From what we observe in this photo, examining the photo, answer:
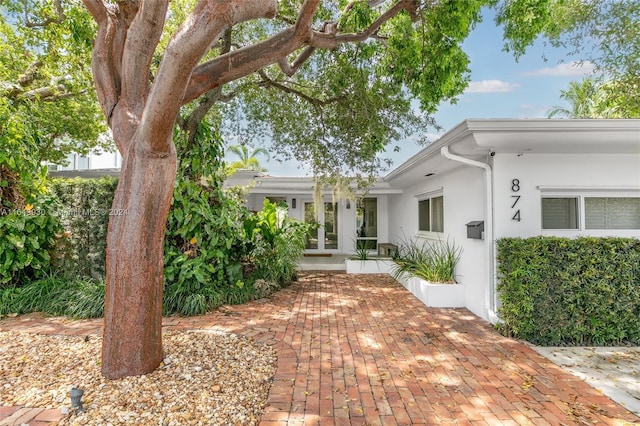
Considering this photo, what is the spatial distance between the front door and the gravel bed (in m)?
9.66

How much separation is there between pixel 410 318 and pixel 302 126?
5.52 m

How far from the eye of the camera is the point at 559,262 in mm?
4609

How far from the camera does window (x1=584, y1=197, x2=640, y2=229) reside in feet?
18.1

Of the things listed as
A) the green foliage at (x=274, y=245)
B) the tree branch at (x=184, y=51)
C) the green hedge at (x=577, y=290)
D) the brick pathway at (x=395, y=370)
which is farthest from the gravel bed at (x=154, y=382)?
the green hedge at (x=577, y=290)

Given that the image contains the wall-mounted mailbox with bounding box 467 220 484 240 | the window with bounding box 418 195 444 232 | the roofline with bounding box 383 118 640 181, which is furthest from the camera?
the window with bounding box 418 195 444 232

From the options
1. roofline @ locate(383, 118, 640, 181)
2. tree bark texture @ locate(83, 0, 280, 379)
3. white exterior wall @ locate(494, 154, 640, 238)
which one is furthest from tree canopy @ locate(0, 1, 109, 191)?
white exterior wall @ locate(494, 154, 640, 238)

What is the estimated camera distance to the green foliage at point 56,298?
220 inches

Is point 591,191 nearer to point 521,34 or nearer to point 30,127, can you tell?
point 521,34

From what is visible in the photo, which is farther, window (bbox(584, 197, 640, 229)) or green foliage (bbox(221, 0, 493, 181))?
window (bbox(584, 197, 640, 229))

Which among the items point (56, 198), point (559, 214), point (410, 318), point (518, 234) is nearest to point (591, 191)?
point (559, 214)

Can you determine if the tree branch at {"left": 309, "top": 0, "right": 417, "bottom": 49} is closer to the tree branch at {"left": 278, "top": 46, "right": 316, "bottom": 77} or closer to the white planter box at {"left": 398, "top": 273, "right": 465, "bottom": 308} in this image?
the tree branch at {"left": 278, "top": 46, "right": 316, "bottom": 77}

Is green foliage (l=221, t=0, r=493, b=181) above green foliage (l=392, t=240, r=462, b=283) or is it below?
above

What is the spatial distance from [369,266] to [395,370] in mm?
6390

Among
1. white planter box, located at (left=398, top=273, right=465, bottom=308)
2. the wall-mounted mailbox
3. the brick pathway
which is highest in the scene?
the wall-mounted mailbox
